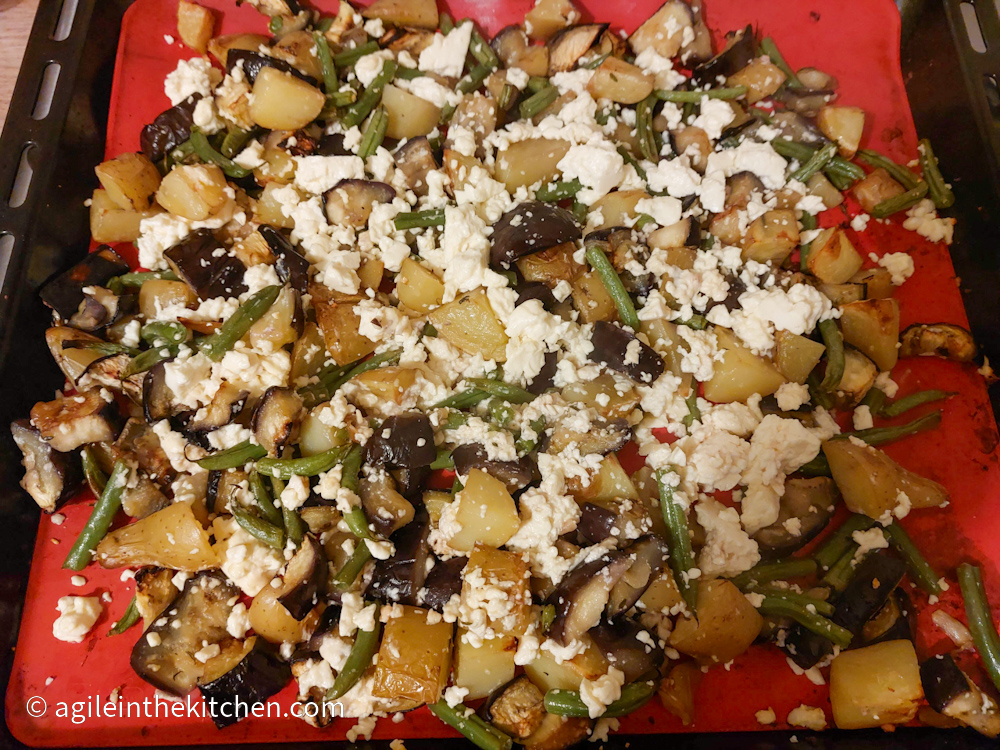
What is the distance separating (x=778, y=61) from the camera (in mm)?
2711

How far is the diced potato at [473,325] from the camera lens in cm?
225

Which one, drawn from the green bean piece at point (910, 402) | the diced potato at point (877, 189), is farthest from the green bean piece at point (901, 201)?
the green bean piece at point (910, 402)

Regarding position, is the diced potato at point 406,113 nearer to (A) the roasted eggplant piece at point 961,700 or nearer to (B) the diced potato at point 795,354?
(B) the diced potato at point 795,354

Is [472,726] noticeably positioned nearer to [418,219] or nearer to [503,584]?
[503,584]

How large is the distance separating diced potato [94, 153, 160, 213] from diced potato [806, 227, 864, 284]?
2.76 meters

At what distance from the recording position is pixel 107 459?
2.30 metres

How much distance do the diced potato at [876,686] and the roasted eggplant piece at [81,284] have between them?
301 cm

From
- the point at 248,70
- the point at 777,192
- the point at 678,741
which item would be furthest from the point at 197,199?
the point at 678,741

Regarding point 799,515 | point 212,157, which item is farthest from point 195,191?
point 799,515

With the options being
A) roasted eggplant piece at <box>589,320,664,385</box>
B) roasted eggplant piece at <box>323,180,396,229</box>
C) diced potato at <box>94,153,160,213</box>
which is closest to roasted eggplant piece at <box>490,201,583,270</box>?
roasted eggplant piece at <box>589,320,664,385</box>

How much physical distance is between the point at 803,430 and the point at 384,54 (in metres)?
2.34

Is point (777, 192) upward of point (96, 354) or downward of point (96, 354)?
upward

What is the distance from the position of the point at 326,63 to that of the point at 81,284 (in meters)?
1.38

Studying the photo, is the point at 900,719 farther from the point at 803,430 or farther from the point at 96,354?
the point at 96,354
